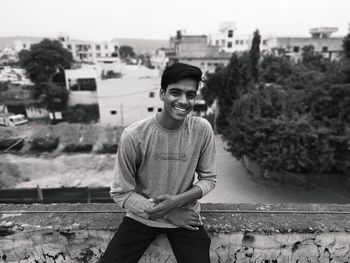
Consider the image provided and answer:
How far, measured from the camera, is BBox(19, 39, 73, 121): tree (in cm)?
2022

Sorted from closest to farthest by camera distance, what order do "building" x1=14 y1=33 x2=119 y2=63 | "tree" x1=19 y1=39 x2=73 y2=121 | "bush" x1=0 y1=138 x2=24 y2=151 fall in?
"bush" x1=0 y1=138 x2=24 y2=151 < "tree" x1=19 y1=39 x2=73 y2=121 < "building" x1=14 y1=33 x2=119 y2=63

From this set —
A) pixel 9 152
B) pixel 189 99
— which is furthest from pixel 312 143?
pixel 9 152

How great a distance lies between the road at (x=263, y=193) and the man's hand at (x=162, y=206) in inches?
303

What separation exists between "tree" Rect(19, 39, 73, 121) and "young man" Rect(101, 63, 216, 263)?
20464mm

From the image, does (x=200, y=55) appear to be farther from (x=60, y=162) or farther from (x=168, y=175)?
(x=168, y=175)

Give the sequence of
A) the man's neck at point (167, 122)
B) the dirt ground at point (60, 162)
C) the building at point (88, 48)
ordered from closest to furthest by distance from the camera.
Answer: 1. the man's neck at point (167, 122)
2. the dirt ground at point (60, 162)
3. the building at point (88, 48)

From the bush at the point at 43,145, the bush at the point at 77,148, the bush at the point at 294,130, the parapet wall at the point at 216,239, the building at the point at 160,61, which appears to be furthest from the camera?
the building at the point at 160,61

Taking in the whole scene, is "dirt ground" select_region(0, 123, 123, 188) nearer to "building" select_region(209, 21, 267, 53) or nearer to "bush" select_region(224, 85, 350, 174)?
"bush" select_region(224, 85, 350, 174)

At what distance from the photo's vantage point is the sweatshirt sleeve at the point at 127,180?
1.42 m

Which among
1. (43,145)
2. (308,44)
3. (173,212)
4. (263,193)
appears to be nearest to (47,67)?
(43,145)

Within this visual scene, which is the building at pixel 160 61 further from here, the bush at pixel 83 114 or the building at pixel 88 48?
the building at pixel 88 48

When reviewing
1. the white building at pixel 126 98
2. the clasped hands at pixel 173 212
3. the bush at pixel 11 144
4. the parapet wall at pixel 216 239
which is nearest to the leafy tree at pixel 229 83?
the white building at pixel 126 98

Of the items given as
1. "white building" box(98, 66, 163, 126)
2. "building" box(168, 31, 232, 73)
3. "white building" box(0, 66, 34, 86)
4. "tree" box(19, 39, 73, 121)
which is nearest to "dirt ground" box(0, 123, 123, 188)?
"white building" box(98, 66, 163, 126)

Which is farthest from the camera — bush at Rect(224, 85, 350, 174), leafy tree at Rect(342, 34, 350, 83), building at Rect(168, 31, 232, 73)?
building at Rect(168, 31, 232, 73)
